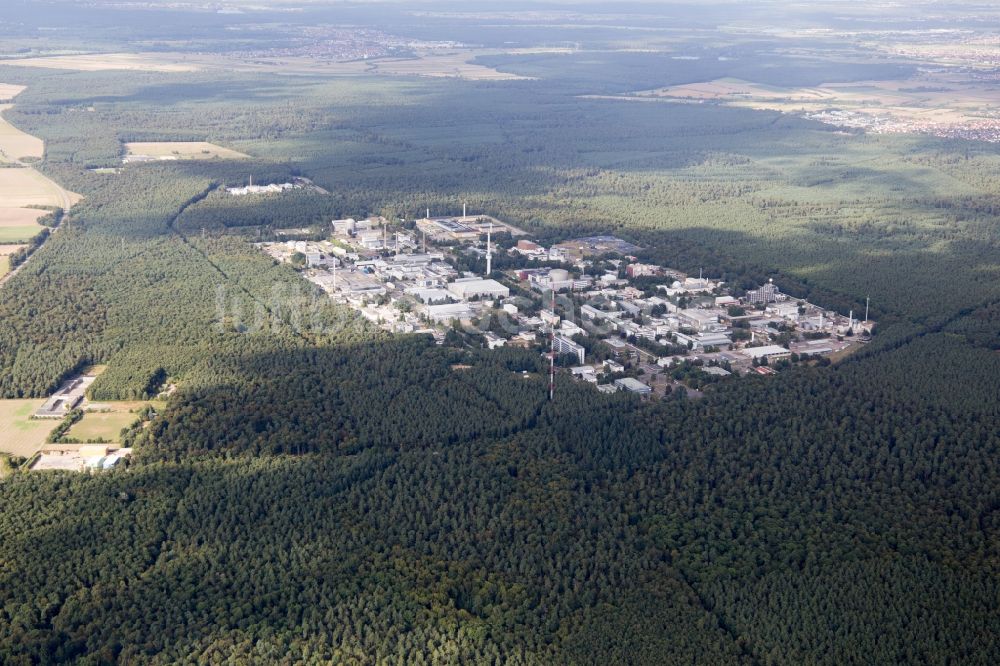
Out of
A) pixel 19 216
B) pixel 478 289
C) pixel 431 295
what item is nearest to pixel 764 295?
pixel 478 289

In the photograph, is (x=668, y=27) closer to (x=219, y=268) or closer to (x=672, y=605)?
(x=219, y=268)

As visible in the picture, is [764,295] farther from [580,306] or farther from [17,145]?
[17,145]

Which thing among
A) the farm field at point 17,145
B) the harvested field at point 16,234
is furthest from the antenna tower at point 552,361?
the farm field at point 17,145

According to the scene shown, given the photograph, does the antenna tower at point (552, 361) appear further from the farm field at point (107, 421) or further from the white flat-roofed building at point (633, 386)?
the farm field at point (107, 421)

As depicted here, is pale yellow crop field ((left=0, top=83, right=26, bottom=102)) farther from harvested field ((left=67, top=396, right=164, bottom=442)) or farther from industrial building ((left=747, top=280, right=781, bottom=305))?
harvested field ((left=67, top=396, right=164, bottom=442))

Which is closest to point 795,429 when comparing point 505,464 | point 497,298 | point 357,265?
point 505,464
